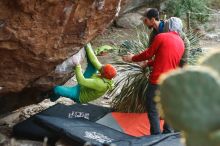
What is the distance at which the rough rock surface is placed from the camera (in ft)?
17.8

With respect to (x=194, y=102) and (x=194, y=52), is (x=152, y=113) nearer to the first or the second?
(x=194, y=52)

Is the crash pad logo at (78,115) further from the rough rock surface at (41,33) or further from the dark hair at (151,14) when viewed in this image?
the dark hair at (151,14)

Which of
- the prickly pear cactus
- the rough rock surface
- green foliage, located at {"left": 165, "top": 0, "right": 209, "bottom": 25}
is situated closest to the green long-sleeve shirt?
the rough rock surface

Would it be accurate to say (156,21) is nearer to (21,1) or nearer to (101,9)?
(101,9)

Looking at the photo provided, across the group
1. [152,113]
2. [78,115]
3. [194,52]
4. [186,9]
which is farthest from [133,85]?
[186,9]

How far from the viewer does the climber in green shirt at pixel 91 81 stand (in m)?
6.99

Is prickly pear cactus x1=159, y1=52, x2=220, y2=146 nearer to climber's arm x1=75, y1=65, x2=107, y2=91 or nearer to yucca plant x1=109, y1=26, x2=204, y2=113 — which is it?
climber's arm x1=75, y1=65, x2=107, y2=91

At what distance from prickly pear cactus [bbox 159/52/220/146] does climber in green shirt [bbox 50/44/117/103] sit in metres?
4.77

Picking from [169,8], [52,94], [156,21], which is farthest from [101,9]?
[169,8]

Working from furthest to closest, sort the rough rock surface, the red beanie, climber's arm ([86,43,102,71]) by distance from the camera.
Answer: climber's arm ([86,43,102,71])
the red beanie
the rough rock surface

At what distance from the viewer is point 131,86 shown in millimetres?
8391

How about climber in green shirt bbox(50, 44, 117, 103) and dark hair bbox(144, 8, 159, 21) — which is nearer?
dark hair bbox(144, 8, 159, 21)

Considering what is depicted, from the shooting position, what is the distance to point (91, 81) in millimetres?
6996

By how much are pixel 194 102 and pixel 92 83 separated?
4.93m
